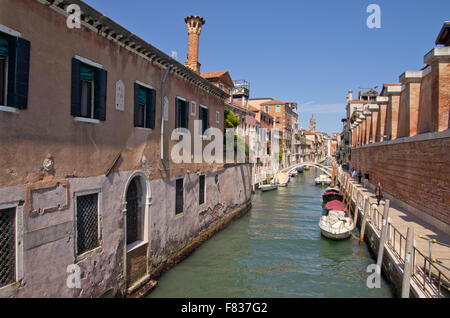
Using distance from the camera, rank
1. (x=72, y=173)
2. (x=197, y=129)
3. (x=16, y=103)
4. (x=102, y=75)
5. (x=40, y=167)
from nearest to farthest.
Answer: (x=16, y=103) < (x=40, y=167) < (x=72, y=173) < (x=102, y=75) < (x=197, y=129)

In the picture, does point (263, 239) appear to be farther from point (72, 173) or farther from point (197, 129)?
point (72, 173)

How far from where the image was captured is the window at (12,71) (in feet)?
14.7

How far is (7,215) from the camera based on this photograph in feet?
14.9

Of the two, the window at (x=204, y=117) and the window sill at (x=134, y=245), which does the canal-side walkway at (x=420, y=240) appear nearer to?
the window sill at (x=134, y=245)

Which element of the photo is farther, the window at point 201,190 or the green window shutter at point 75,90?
the window at point 201,190

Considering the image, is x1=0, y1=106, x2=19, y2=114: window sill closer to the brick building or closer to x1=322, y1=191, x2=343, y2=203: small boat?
the brick building

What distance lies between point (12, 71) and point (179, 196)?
6.29 m

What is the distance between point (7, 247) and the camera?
14.9 feet

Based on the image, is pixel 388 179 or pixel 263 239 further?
pixel 388 179

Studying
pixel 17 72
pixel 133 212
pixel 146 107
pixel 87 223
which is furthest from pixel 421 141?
pixel 17 72

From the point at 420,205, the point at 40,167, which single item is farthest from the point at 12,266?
the point at 420,205

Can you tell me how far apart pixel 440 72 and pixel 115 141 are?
10.8 m

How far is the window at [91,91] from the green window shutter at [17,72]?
1166 mm

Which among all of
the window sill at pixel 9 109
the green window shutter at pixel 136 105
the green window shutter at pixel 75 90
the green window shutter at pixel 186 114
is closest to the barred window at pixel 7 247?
the window sill at pixel 9 109
